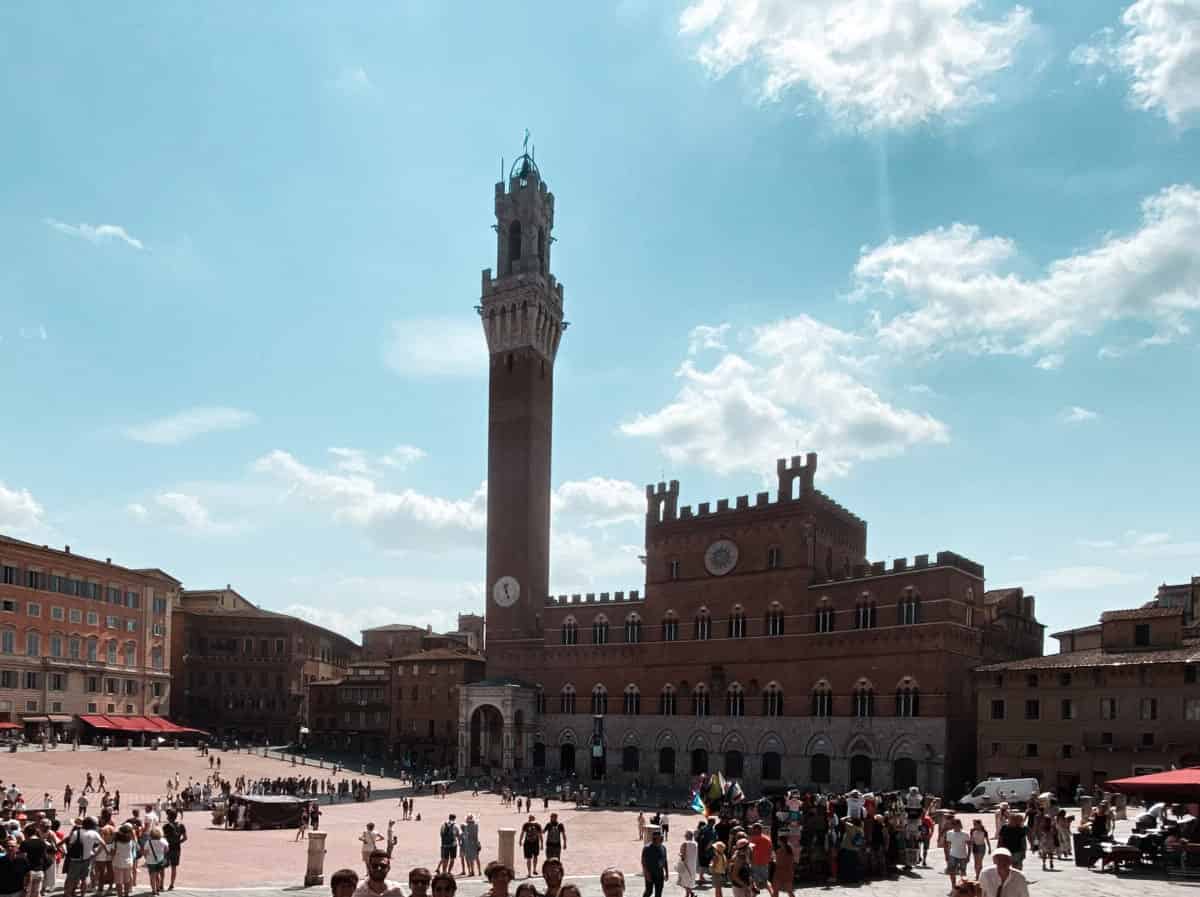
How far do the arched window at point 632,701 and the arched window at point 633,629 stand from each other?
300 cm

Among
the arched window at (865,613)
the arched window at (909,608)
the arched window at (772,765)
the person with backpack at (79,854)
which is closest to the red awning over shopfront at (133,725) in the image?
the arched window at (772,765)

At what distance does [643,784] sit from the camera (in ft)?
230

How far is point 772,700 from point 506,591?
22.5 m

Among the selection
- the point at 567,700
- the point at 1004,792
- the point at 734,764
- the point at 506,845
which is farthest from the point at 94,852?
the point at 567,700

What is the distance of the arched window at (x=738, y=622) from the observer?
68000 mm

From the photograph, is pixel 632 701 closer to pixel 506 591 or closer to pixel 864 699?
pixel 506 591

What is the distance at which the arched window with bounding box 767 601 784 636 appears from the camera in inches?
2598

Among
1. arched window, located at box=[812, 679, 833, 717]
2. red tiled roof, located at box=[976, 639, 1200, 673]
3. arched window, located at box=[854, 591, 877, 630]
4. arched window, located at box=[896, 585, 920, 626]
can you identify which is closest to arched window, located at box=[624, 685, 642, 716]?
arched window, located at box=[812, 679, 833, 717]

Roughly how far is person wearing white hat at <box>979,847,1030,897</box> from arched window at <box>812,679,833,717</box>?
51.7m

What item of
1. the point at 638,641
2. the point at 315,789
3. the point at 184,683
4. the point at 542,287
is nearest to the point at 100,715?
the point at 184,683

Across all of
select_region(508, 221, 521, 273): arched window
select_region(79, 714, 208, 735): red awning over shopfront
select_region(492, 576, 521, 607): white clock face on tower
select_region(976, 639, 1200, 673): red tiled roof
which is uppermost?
select_region(508, 221, 521, 273): arched window

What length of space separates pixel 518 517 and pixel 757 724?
2364 cm

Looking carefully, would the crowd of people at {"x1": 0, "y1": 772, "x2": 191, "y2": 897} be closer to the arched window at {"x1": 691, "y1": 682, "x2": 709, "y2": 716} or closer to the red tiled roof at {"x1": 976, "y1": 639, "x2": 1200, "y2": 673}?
the red tiled roof at {"x1": 976, "y1": 639, "x2": 1200, "y2": 673}

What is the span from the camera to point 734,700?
222ft
